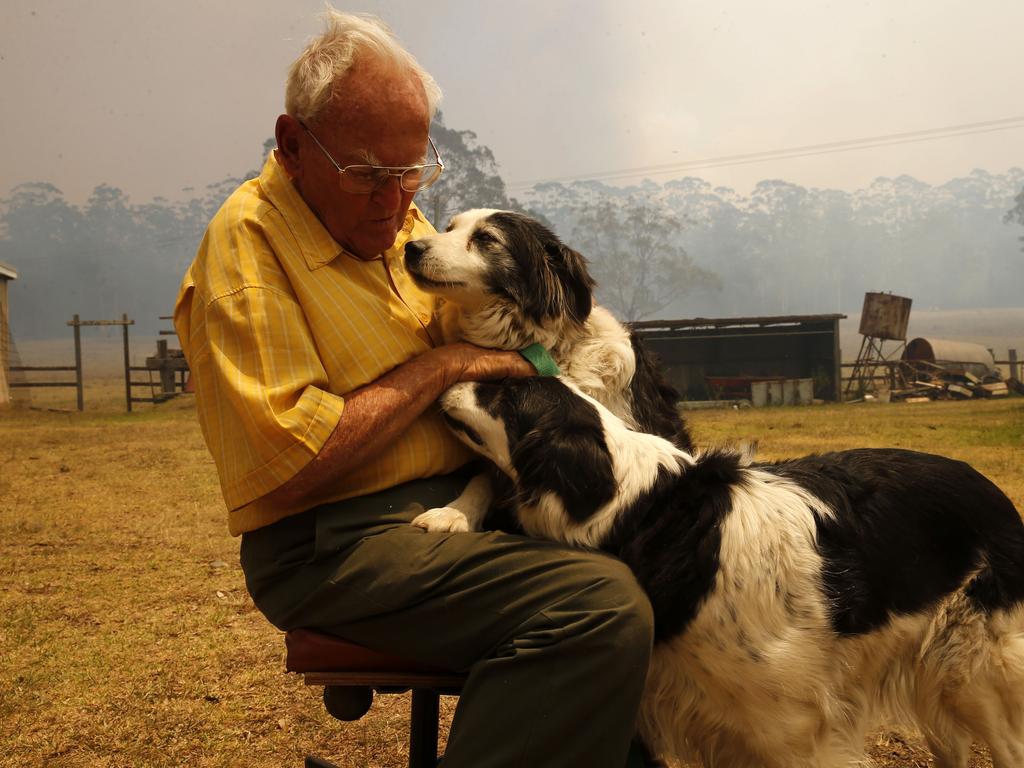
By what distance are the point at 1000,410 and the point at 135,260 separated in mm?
77757

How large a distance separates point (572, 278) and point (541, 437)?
939mm

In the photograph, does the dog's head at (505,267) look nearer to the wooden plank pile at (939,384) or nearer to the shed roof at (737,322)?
the shed roof at (737,322)

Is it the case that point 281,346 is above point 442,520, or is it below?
above

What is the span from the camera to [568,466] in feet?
6.78

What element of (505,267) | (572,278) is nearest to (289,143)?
(505,267)

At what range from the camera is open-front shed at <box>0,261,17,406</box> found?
2047 centimetres

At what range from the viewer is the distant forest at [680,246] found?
2980 inches

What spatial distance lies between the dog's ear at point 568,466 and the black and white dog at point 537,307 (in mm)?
605

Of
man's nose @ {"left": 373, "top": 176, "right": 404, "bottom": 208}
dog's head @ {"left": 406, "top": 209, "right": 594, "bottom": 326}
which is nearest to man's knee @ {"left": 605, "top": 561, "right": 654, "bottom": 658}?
dog's head @ {"left": 406, "top": 209, "right": 594, "bottom": 326}

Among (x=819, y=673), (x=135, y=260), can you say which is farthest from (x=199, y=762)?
(x=135, y=260)

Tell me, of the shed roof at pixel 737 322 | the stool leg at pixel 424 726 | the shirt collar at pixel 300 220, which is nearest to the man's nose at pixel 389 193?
the shirt collar at pixel 300 220

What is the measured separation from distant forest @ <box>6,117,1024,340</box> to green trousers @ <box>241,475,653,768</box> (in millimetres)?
45015

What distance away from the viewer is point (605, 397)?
2.72 meters

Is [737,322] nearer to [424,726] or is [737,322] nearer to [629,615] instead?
[424,726]
